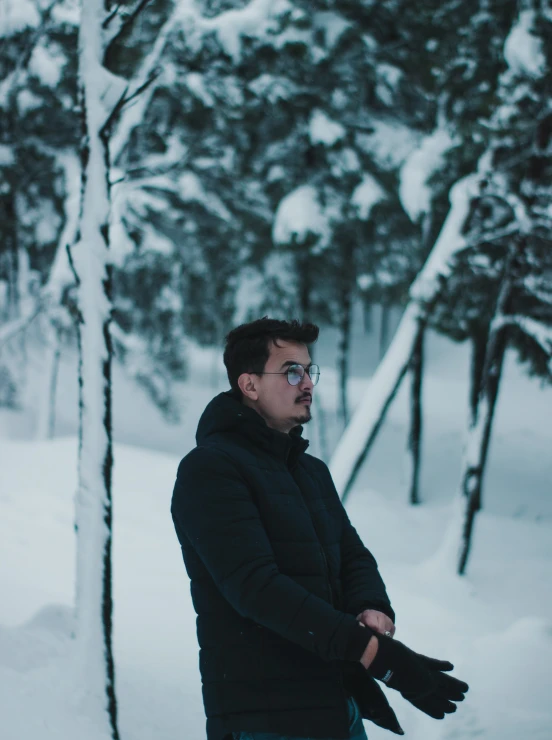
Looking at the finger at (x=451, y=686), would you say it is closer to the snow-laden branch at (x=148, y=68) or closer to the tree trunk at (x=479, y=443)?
the snow-laden branch at (x=148, y=68)

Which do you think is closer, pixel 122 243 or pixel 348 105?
pixel 122 243

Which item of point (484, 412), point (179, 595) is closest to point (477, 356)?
point (484, 412)

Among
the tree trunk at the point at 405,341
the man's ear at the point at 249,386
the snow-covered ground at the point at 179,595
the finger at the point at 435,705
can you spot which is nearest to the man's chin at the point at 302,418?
the man's ear at the point at 249,386

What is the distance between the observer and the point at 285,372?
7.99ft

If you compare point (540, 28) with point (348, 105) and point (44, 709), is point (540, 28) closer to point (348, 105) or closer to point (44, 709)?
point (348, 105)

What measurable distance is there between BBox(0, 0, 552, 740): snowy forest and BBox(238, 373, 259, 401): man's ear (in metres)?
1.95

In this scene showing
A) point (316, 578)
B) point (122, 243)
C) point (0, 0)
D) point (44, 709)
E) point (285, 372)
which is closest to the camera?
point (316, 578)

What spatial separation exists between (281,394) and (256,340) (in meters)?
0.22

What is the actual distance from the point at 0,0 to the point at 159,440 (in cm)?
1712

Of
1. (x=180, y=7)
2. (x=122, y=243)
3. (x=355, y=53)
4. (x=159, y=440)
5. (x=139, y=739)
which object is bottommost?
(x=159, y=440)

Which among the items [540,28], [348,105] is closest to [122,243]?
[348,105]

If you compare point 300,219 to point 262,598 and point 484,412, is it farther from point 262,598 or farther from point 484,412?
point 262,598

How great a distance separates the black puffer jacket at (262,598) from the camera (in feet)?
6.55

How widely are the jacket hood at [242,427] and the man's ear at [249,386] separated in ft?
0.15
